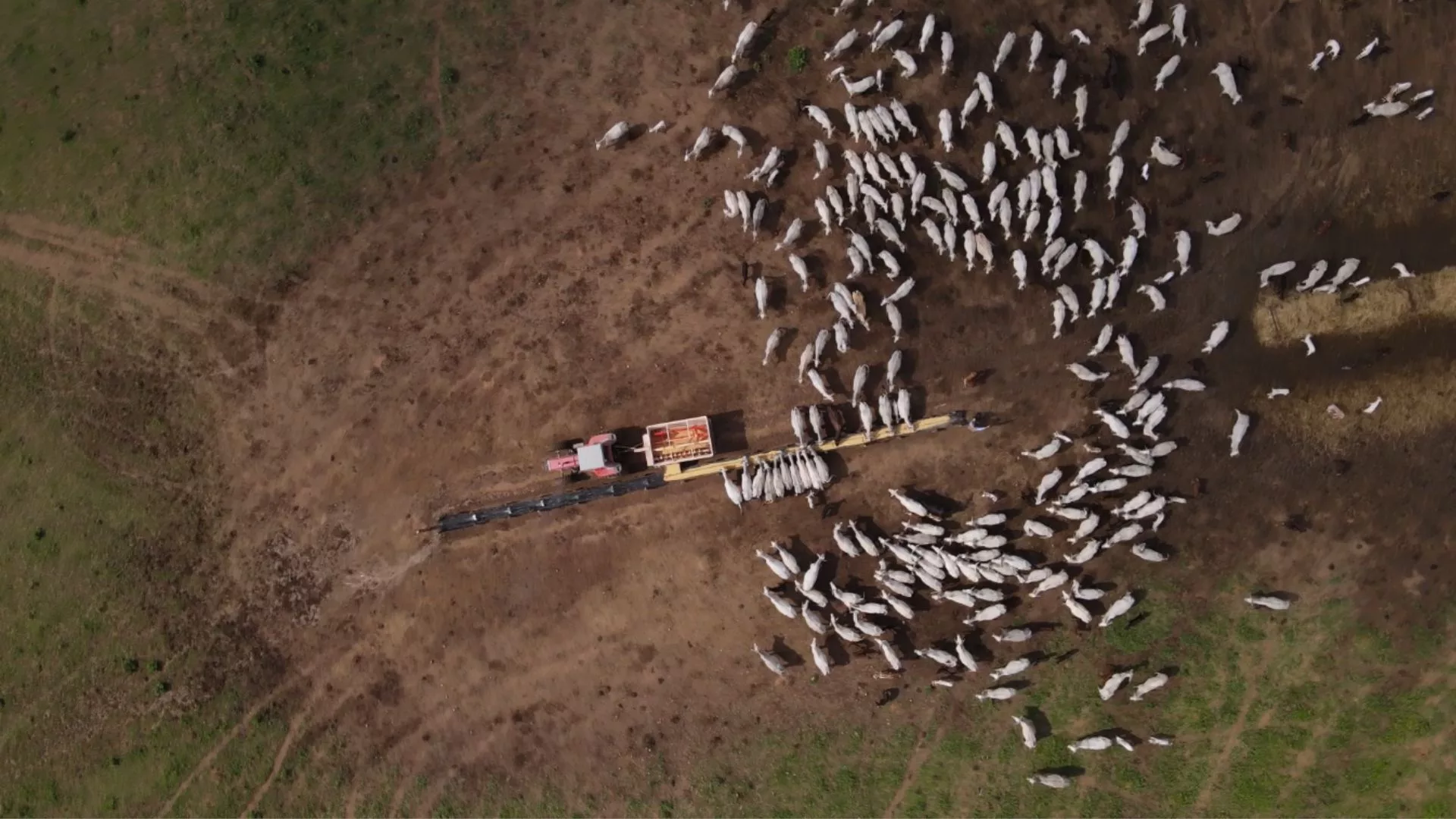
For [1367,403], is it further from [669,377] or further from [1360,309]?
[669,377]

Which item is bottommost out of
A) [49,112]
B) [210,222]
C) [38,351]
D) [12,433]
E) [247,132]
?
[12,433]

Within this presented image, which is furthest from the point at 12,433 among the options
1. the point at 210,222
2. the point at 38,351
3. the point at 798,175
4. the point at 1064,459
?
the point at 1064,459

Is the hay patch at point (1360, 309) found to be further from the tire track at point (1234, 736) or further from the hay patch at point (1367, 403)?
the tire track at point (1234, 736)

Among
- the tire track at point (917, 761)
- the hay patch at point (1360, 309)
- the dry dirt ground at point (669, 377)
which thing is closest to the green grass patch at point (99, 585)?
the dry dirt ground at point (669, 377)

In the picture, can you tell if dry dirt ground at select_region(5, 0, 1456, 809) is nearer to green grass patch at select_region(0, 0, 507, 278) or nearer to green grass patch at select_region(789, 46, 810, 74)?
green grass patch at select_region(789, 46, 810, 74)

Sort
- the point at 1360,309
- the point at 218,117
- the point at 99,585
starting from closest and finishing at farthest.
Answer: the point at 1360,309
the point at 99,585
the point at 218,117

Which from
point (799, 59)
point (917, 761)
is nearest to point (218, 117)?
point (799, 59)

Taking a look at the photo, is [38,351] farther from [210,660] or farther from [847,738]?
[847,738]
